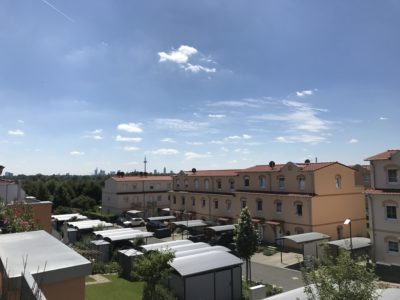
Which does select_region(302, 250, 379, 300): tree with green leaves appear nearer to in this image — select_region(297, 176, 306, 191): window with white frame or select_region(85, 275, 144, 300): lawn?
select_region(85, 275, 144, 300): lawn

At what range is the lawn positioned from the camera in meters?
21.3

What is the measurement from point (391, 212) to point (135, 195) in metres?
47.4

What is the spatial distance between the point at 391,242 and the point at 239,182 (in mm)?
21314

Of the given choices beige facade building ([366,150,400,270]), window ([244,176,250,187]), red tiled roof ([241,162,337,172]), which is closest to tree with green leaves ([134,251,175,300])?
beige facade building ([366,150,400,270])

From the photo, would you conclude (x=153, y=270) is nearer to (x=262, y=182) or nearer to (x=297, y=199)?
(x=297, y=199)

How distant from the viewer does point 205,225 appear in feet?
148

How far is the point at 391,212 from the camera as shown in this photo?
1109 inches

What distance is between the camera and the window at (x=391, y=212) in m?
27.9

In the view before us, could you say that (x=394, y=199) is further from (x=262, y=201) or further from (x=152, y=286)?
(x=152, y=286)

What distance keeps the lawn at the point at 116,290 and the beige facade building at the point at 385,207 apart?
63.2 ft

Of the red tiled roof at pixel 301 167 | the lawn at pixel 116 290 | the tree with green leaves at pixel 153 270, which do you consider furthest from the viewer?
the red tiled roof at pixel 301 167

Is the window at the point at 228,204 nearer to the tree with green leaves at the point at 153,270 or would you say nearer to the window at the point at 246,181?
the window at the point at 246,181

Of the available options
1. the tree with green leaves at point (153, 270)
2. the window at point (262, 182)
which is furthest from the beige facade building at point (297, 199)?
the tree with green leaves at point (153, 270)

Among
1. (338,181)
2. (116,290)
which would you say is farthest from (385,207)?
(116,290)
